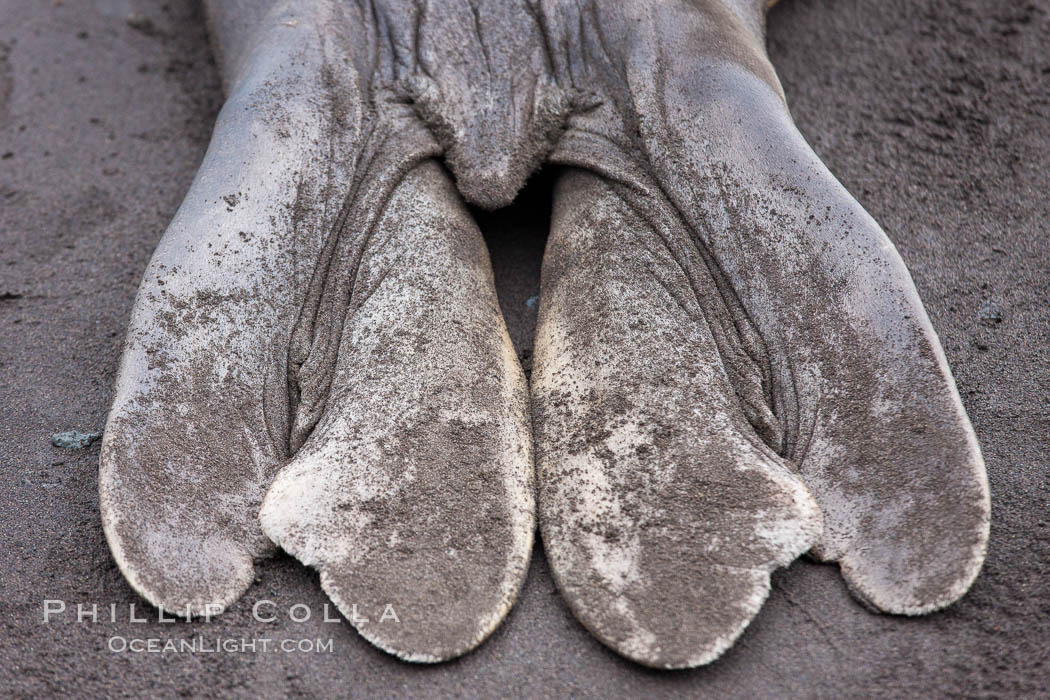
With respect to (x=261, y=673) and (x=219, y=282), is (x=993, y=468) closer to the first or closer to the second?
(x=261, y=673)

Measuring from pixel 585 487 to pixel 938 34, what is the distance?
2.28m

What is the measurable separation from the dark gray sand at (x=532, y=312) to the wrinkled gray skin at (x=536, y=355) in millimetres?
86

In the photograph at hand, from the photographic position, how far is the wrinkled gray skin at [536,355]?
1670mm

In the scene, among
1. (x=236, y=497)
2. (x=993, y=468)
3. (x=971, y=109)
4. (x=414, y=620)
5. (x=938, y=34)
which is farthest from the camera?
(x=938, y=34)

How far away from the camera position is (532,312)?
2.32m

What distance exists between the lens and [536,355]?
2.07 metres

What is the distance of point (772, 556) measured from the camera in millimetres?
1653

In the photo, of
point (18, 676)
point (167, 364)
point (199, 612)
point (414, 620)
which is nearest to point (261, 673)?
point (199, 612)

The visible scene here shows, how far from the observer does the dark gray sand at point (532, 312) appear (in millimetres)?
1629

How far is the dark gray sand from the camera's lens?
1.63m

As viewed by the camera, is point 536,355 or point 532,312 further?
point 532,312

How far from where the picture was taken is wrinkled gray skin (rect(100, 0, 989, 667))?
1.67 metres

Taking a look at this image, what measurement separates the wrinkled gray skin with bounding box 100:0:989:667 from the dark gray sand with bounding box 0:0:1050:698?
0.09m

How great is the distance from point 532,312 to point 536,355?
27 centimetres
